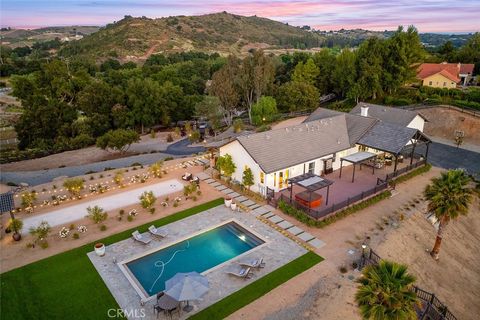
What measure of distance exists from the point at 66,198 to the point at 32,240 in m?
6.66

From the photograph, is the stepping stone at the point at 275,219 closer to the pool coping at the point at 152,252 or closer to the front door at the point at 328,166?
the pool coping at the point at 152,252

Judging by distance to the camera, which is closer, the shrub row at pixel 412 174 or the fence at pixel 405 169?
the fence at pixel 405 169

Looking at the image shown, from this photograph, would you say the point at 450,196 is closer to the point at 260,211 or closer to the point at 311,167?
the point at 311,167

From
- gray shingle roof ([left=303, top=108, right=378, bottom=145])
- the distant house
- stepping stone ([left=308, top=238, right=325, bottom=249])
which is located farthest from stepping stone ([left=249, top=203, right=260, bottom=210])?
the distant house

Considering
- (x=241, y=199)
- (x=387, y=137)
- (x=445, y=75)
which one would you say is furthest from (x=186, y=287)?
(x=445, y=75)

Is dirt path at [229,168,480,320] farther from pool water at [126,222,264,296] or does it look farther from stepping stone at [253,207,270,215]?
pool water at [126,222,264,296]

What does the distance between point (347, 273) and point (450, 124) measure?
3737cm

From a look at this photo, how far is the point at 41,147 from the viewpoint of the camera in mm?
53938

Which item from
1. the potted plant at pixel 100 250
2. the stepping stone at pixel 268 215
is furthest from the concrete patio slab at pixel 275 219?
the potted plant at pixel 100 250

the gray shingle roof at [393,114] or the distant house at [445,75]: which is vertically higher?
the distant house at [445,75]

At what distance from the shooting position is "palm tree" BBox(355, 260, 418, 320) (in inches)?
475

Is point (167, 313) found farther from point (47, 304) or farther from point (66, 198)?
point (66, 198)

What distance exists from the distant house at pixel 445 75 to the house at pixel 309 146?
33.7 meters

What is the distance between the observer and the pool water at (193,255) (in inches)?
782
